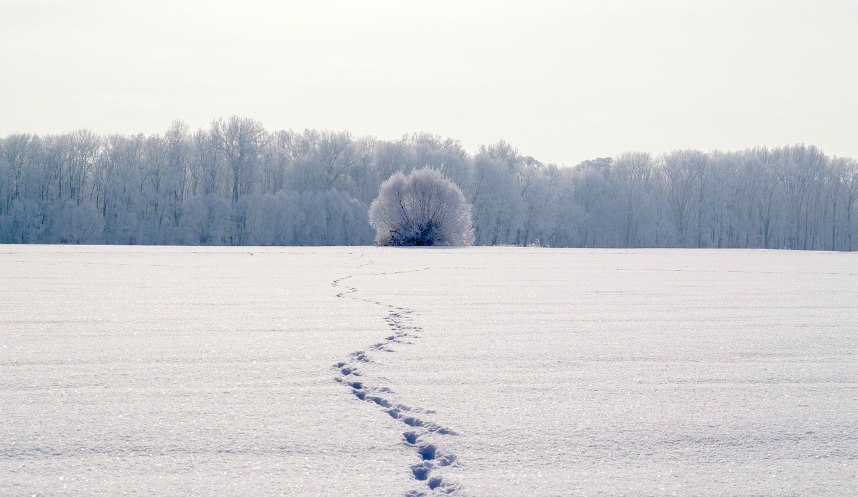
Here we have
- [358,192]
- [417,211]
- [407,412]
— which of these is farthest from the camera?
[358,192]

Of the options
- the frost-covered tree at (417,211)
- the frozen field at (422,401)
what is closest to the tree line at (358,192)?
the frost-covered tree at (417,211)

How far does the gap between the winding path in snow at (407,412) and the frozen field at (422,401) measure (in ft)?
0.03

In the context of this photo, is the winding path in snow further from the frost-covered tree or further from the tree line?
the tree line

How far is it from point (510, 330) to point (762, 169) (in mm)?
61195

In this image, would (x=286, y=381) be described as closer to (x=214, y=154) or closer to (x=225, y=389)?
(x=225, y=389)

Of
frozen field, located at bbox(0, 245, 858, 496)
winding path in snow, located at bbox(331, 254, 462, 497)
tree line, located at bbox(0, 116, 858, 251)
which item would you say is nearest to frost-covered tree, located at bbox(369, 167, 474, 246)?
tree line, located at bbox(0, 116, 858, 251)

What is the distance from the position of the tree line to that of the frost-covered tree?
19.4m

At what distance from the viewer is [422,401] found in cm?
305

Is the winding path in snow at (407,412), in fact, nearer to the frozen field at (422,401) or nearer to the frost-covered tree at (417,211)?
the frozen field at (422,401)

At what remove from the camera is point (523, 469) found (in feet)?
7.67

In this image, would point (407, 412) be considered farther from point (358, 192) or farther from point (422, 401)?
point (358, 192)

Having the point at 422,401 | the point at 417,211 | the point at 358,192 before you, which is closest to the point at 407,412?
the point at 422,401

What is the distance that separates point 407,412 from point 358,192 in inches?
2033

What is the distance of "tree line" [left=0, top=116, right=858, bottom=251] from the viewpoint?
48.3 m
